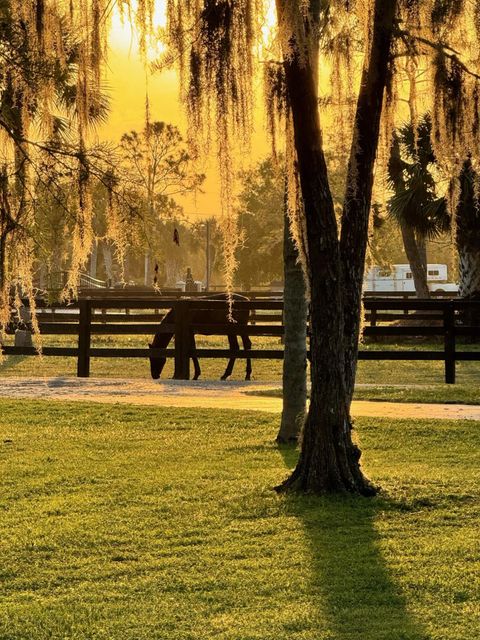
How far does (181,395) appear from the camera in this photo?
16875 millimetres

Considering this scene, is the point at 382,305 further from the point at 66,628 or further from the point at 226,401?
the point at 66,628

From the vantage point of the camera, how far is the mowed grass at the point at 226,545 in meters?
5.62

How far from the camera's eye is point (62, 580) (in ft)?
21.0

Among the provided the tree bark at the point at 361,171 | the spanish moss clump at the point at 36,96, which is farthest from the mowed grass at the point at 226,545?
the spanish moss clump at the point at 36,96

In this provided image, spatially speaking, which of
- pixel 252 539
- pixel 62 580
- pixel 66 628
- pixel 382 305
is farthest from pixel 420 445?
pixel 382 305

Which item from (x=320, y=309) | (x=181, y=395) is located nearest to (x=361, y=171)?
(x=320, y=309)

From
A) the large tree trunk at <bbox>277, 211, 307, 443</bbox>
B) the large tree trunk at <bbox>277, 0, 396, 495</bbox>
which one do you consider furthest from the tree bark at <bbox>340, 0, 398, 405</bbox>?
the large tree trunk at <bbox>277, 211, 307, 443</bbox>

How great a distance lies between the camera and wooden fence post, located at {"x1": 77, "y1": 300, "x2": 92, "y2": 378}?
20.8 meters

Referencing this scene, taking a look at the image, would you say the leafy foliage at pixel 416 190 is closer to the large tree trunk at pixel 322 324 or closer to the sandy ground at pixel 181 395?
the sandy ground at pixel 181 395

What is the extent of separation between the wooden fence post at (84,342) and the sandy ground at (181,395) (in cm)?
115

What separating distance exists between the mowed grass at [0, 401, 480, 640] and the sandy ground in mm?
2875

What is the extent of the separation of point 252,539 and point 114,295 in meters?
35.7

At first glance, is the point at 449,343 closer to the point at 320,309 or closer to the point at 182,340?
the point at 182,340

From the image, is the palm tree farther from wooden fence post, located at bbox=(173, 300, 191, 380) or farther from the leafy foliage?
wooden fence post, located at bbox=(173, 300, 191, 380)
